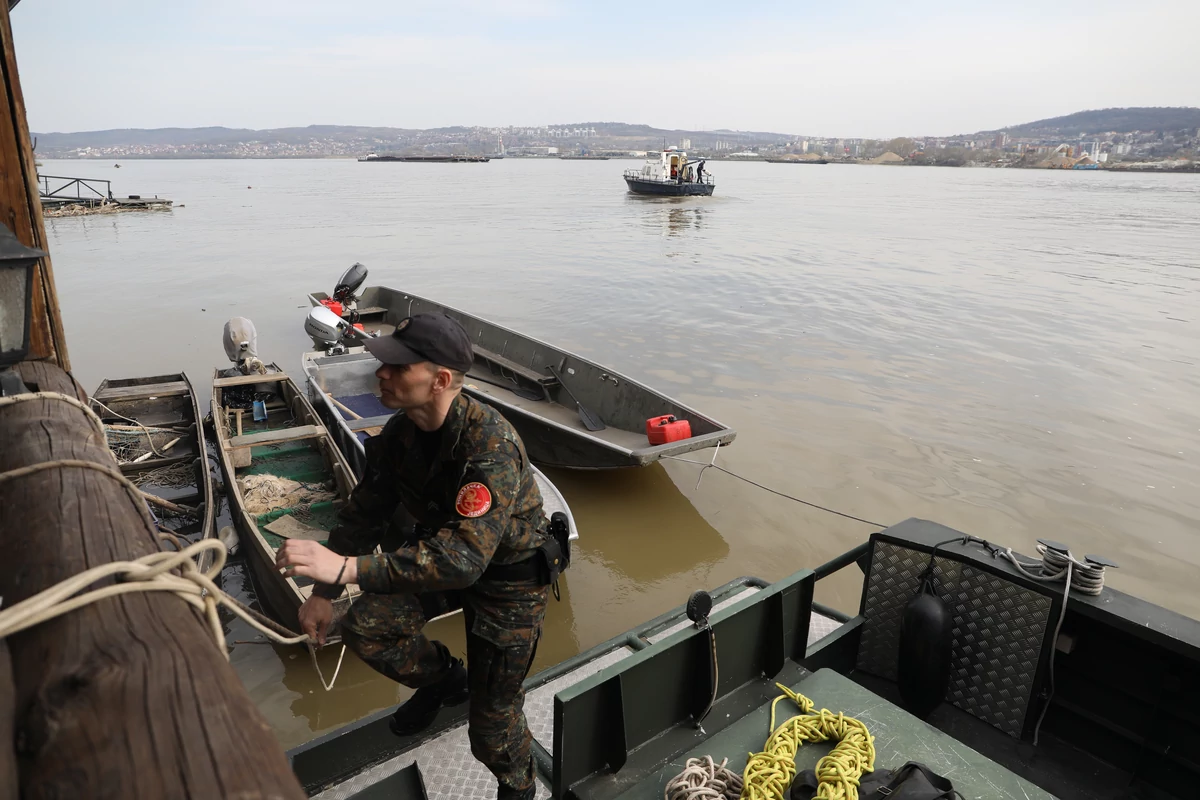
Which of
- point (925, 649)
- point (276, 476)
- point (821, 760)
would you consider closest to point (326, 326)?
point (276, 476)

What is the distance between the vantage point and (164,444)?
28.8 ft

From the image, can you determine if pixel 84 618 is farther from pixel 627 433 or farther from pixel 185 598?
pixel 627 433

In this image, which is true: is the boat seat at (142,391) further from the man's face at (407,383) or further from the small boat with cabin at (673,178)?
the small boat with cabin at (673,178)

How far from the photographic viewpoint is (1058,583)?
3.57m

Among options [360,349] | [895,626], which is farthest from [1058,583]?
[360,349]

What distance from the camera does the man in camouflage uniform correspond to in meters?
2.42

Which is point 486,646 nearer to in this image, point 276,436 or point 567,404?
point 276,436

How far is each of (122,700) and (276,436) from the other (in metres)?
7.52

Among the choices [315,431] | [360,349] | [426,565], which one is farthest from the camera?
[360,349]

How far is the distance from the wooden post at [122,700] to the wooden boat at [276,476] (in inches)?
165

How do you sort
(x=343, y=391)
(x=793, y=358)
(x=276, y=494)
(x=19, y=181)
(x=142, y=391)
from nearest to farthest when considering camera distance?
(x=19, y=181) → (x=276, y=494) → (x=142, y=391) → (x=343, y=391) → (x=793, y=358)

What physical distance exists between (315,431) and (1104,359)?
50.0 ft

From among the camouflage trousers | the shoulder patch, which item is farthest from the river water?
the shoulder patch

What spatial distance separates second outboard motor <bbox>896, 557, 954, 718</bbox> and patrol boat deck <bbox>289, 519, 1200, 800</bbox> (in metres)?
0.11
